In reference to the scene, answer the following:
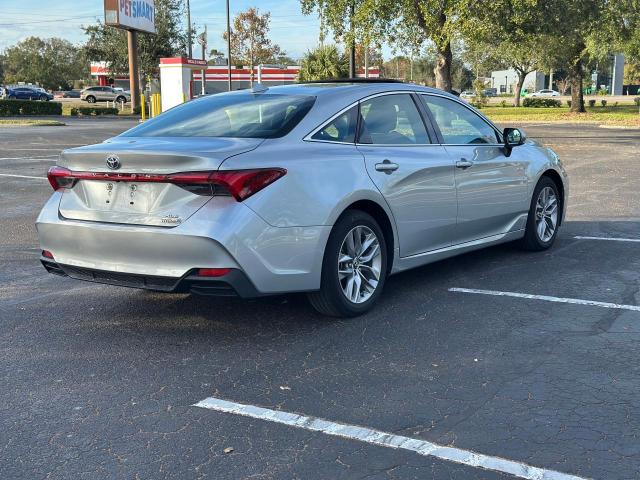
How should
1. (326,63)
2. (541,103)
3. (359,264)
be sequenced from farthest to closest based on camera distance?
(541,103) < (326,63) < (359,264)

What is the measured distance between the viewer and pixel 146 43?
58781mm

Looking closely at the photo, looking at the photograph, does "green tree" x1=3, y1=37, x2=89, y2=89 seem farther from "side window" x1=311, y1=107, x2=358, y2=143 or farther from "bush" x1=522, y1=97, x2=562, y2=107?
"side window" x1=311, y1=107, x2=358, y2=143

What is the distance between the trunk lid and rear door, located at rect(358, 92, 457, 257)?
107cm

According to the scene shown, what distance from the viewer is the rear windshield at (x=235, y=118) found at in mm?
4988

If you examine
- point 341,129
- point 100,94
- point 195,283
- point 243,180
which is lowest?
point 195,283

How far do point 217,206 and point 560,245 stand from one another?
14.8 ft

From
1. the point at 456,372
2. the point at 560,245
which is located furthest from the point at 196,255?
the point at 560,245

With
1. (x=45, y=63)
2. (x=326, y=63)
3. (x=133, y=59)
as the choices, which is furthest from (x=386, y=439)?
(x=45, y=63)

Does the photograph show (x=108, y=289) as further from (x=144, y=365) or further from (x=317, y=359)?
(x=317, y=359)

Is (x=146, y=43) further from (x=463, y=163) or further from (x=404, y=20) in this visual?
(x=463, y=163)

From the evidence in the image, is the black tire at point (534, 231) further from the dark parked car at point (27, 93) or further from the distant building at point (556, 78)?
the distant building at point (556, 78)

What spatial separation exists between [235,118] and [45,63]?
→ 367 feet

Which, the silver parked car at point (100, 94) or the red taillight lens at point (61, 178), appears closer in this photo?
the red taillight lens at point (61, 178)

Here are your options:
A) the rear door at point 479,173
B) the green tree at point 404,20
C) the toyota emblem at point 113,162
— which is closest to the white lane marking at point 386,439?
the toyota emblem at point 113,162
